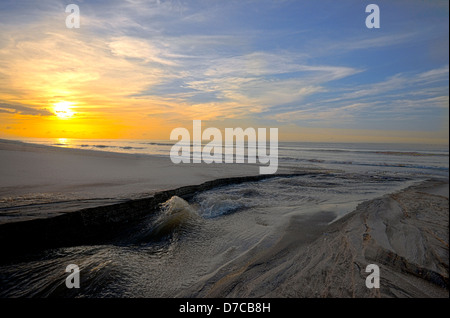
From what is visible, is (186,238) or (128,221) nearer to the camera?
(186,238)

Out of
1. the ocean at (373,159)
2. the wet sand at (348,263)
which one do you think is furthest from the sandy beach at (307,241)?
the ocean at (373,159)

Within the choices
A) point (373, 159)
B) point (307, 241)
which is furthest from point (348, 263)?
point (373, 159)

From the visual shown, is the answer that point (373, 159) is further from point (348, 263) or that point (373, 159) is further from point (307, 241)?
point (348, 263)

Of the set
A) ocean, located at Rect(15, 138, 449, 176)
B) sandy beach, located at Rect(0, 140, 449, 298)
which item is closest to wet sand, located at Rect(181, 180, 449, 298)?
sandy beach, located at Rect(0, 140, 449, 298)

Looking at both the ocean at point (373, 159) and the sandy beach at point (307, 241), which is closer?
the sandy beach at point (307, 241)

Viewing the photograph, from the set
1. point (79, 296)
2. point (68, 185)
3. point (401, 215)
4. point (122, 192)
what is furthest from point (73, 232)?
point (401, 215)

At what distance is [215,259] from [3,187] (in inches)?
258

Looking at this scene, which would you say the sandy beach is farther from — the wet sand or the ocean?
the ocean

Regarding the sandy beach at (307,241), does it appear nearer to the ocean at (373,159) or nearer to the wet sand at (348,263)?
the wet sand at (348,263)

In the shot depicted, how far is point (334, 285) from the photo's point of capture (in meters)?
2.79

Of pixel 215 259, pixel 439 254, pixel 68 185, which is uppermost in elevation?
pixel 68 185

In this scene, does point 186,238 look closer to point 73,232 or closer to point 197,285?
point 197,285

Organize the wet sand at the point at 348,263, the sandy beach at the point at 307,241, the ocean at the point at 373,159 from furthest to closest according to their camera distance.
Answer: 1. the ocean at the point at 373,159
2. the sandy beach at the point at 307,241
3. the wet sand at the point at 348,263

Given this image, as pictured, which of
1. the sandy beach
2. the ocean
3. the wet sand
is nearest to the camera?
the wet sand
